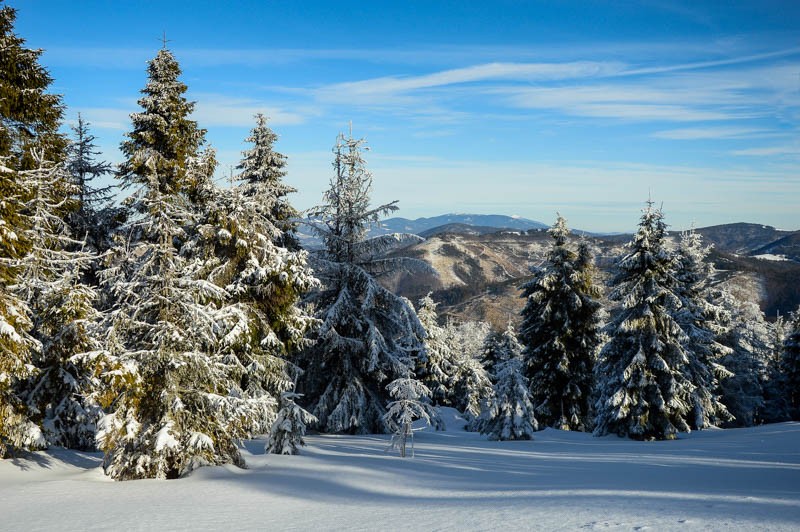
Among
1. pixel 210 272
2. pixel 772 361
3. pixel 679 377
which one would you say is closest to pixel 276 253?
pixel 210 272

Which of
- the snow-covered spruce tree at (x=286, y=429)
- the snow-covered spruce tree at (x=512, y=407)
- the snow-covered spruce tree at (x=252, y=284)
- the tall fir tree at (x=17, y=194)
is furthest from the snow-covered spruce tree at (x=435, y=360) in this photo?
the tall fir tree at (x=17, y=194)

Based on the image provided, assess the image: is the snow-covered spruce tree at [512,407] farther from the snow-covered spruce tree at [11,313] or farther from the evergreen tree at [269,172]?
the snow-covered spruce tree at [11,313]

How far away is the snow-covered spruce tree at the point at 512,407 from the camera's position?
22.5 metres

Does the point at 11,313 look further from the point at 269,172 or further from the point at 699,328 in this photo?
the point at 699,328

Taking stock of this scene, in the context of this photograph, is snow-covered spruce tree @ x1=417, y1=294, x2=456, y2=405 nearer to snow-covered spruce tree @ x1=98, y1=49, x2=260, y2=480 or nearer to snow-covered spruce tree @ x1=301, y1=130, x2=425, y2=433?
snow-covered spruce tree @ x1=301, y1=130, x2=425, y2=433

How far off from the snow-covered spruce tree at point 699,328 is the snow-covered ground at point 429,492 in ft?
31.3

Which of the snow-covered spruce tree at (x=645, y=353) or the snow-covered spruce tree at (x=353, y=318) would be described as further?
the snow-covered spruce tree at (x=645, y=353)

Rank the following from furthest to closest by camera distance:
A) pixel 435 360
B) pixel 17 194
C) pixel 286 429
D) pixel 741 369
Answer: pixel 435 360 → pixel 741 369 → pixel 286 429 → pixel 17 194

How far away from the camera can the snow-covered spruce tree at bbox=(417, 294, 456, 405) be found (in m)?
37.1

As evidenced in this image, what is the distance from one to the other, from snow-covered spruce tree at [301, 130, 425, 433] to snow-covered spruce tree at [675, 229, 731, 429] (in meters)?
13.5

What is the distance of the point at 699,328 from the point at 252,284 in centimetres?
2460

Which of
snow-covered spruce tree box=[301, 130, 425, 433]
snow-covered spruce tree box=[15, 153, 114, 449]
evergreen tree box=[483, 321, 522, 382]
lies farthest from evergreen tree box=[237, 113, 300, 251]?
evergreen tree box=[483, 321, 522, 382]

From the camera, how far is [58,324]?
14672mm

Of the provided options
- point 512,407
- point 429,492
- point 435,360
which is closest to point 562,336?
point 512,407
